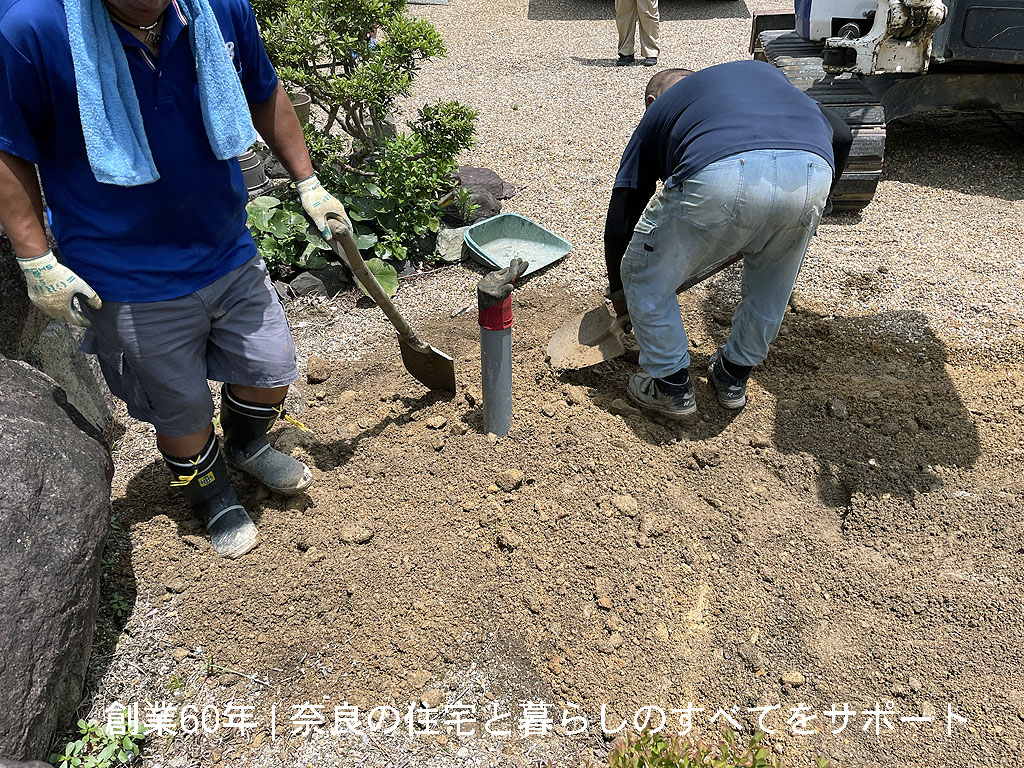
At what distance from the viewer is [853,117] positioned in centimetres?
511

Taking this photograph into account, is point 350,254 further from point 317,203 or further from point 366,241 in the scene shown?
point 366,241

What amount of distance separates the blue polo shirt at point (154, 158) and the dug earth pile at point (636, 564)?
43.1 inches

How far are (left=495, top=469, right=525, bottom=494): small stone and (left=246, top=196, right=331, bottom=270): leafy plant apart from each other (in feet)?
6.72

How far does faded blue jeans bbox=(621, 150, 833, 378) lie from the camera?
8.91 ft

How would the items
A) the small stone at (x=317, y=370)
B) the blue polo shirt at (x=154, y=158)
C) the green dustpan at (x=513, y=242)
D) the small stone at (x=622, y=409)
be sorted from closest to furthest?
the blue polo shirt at (x=154, y=158), the small stone at (x=622, y=409), the small stone at (x=317, y=370), the green dustpan at (x=513, y=242)

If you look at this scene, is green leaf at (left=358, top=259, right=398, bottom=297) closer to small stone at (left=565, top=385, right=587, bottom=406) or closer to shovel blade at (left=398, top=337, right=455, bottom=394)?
shovel blade at (left=398, top=337, right=455, bottom=394)

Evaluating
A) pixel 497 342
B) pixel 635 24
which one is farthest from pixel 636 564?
pixel 635 24

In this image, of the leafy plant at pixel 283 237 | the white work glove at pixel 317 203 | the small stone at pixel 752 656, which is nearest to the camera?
the small stone at pixel 752 656

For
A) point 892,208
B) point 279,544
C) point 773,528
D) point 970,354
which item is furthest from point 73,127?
point 892,208

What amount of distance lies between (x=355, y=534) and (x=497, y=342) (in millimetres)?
907

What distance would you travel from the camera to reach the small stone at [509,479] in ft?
10.1

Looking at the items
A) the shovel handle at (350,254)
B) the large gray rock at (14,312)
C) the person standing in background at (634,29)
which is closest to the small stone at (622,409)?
the shovel handle at (350,254)

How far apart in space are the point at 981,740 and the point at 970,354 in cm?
213

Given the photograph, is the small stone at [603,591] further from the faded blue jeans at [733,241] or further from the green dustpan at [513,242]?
the green dustpan at [513,242]
